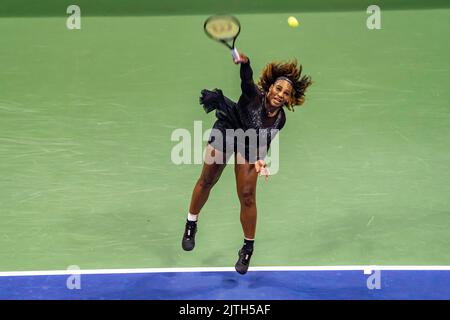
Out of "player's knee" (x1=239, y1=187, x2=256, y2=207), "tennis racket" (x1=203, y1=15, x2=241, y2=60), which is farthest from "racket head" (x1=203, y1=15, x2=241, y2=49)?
"player's knee" (x1=239, y1=187, x2=256, y2=207)

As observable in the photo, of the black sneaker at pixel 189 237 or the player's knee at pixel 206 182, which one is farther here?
the black sneaker at pixel 189 237

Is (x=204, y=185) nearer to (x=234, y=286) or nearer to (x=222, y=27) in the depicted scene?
(x=234, y=286)

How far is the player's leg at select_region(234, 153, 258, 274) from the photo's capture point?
411 inches

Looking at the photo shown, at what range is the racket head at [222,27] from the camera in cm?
997

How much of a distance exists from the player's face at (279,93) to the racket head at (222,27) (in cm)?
76

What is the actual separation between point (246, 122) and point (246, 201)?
94 centimetres

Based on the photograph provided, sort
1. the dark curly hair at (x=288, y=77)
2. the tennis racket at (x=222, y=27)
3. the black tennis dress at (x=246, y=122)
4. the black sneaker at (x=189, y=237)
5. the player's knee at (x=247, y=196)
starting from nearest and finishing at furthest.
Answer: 1. the tennis racket at (x=222, y=27)
2. the black tennis dress at (x=246, y=122)
3. the dark curly hair at (x=288, y=77)
4. the player's knee at (x=247, y=196)
5. the black sneaker at (x=189, y=237)

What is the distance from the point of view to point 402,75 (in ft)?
50.8

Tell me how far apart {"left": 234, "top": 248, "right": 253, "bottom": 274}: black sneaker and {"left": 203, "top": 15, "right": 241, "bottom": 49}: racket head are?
2.55 m

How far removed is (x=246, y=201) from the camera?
1059 centimetres

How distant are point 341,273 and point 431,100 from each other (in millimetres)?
4553

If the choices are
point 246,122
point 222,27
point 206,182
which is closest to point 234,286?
point 206,182

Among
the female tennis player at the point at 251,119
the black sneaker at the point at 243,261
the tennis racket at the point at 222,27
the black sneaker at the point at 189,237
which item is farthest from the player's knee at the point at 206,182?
the tennis racket at the point at 222,27

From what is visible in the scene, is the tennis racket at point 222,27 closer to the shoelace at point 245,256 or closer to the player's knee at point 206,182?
the player's knee at point 206,182
